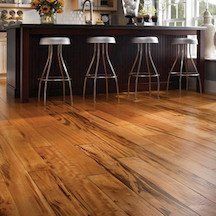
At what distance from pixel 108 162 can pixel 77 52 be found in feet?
11.3

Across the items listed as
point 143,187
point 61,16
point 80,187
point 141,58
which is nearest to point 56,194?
point 80,187

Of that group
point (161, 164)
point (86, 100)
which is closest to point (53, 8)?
point (86, 100)

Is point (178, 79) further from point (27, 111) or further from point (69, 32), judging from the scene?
point (27, 111)

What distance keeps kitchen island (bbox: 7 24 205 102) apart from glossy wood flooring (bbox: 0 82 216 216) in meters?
1.03

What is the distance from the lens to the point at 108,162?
256cm

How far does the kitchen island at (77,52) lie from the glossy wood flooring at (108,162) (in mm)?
1026

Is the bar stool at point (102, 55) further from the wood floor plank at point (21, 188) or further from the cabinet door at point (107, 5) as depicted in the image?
the cabinet door at point (107, 5)

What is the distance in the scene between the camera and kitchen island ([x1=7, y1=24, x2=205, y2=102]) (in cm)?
510

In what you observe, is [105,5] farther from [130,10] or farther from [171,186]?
[171,186]

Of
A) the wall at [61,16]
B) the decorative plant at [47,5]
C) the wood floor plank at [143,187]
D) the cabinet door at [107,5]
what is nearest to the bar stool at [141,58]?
the decorative plant at [47,5]

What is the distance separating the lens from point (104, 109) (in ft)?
15.1

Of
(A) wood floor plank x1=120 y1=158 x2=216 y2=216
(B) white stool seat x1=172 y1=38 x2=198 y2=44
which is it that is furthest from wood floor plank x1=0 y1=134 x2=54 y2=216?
(B) white stool seat x1=172 y1=38 x2=198 y2=44

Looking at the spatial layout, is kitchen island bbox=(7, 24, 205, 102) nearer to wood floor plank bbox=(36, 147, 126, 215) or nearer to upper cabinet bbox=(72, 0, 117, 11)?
wood floor plank bbox=(36, 147, 126, 215)

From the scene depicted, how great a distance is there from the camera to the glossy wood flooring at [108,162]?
190cm
